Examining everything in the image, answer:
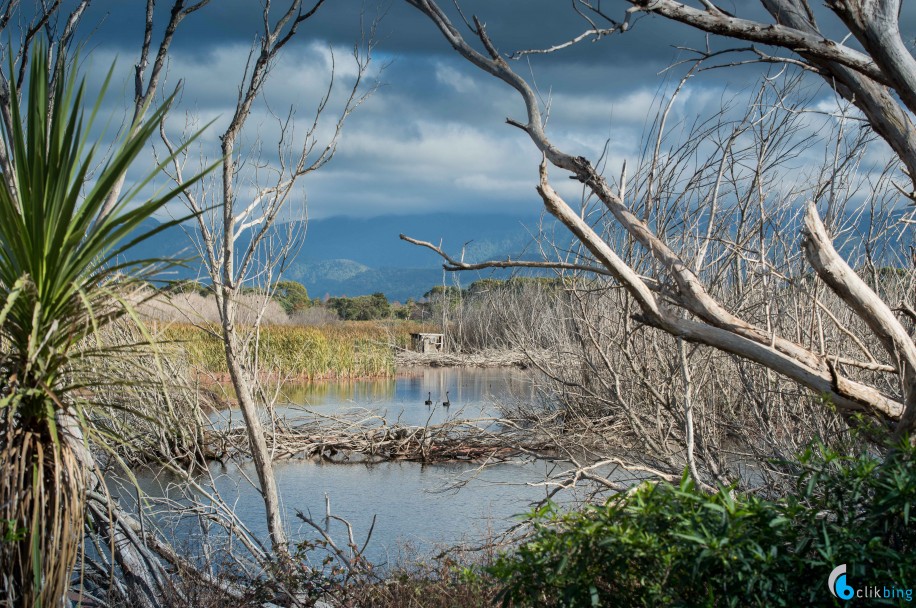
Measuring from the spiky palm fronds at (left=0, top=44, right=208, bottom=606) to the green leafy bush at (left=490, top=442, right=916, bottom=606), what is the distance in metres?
1.64

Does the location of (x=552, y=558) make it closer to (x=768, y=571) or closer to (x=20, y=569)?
(x=768, y=571)

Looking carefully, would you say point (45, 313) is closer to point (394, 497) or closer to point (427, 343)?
point (394, 497)

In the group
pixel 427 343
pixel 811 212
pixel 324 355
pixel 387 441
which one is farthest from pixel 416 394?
pixel 811 212

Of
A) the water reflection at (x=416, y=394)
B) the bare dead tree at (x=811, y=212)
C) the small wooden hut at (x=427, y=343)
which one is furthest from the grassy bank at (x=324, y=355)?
the bare dead tree at (x=811, y=212)

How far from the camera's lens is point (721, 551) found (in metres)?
2.30

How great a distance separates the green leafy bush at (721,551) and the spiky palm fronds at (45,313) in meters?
1.64

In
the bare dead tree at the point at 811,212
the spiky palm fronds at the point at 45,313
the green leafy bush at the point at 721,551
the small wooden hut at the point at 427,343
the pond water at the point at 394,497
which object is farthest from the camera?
the small wooden hut at the point at 427,343

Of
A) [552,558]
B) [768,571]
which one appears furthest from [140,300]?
[768,571]

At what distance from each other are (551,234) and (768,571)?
4828mm

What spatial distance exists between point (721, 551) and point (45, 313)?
2.45 metres

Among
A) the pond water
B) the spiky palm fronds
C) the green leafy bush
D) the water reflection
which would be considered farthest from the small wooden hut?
the green leafy bush

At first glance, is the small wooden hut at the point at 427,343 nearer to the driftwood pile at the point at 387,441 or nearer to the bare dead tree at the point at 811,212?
the driftwood pile at the point at 387,441

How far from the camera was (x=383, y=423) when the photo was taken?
41.1 feet

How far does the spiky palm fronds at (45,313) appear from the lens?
9.96ft
